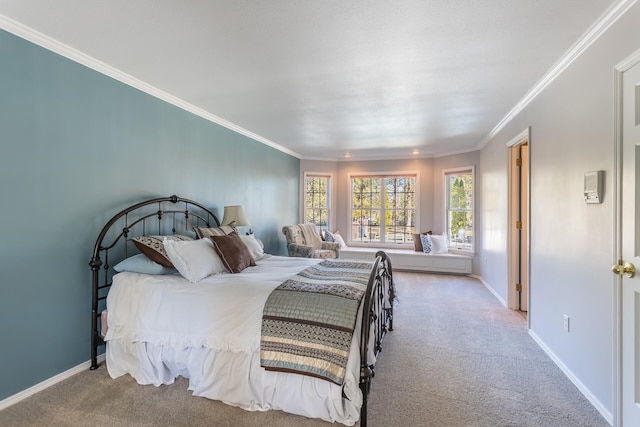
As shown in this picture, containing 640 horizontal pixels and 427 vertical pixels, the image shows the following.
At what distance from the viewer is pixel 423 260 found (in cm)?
618

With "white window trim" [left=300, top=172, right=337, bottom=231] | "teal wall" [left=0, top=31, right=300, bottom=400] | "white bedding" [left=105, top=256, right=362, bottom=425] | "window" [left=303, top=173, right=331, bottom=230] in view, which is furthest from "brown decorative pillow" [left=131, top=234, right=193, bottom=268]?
"window" [left=303, top=173, right=331, bottom=230]

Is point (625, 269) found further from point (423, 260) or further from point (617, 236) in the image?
point (423, 260)

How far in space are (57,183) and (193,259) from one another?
1.15 metres

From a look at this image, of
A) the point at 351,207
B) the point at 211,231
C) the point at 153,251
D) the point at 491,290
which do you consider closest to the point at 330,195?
the point at 351,207

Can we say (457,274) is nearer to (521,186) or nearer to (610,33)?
(521,186)

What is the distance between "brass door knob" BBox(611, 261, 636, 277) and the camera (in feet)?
5.52

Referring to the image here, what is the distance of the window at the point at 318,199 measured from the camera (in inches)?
279

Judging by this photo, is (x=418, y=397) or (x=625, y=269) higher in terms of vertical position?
(x=625, y=269)

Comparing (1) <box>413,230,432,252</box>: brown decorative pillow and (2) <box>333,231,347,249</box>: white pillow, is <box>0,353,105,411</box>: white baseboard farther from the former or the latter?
(1) <box>413,230,432,252</box>: brown decorative pillow

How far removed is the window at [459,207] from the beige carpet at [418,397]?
329 cm

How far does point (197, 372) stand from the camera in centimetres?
217

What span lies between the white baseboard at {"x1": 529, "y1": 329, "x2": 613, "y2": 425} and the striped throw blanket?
169cm

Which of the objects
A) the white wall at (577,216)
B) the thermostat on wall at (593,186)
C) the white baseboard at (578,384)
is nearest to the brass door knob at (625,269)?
the white wall at (577,216)

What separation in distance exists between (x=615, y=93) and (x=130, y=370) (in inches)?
152
